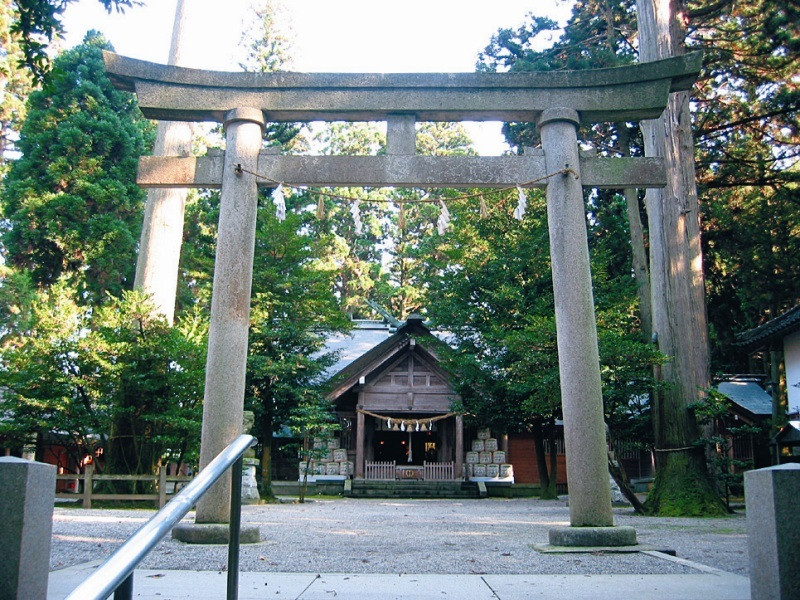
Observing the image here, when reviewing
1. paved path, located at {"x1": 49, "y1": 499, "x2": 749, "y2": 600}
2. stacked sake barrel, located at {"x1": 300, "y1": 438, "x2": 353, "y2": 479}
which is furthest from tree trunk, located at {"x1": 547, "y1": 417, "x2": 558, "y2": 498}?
paved path, located at {"x1": 49, "y1": 499, "x2": 749, "y2": 600}

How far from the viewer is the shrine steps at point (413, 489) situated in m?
22.1

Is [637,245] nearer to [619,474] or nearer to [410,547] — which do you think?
[619,474]

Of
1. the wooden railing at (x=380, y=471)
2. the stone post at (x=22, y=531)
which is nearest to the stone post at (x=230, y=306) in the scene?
the stone post at (x=22, y=531)

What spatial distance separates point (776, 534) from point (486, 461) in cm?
2106

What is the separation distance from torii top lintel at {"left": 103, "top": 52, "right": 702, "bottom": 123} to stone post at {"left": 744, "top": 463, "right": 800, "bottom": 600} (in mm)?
5434

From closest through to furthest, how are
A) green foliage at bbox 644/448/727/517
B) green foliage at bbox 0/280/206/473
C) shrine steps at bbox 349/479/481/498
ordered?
green foliage at bbox 644/448/727/517 → green foliage at bbox 0/280/206/473 → shrine steps at bbox 349/479/481/498

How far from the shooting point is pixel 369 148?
120 ft

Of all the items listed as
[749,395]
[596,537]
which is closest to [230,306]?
[596,537]

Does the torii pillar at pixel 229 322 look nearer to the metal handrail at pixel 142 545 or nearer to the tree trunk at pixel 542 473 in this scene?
the metal handrail at pixel 142 545

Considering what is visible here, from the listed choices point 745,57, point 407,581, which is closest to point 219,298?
point 407,581

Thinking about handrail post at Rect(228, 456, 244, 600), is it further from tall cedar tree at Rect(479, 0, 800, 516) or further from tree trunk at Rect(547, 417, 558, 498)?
tree trunk at Rect(547, 417, 558, 498)

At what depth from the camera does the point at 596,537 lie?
6719mm

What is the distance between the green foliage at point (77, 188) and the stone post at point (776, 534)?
22183mm

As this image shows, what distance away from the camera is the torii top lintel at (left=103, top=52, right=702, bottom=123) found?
7797mm
